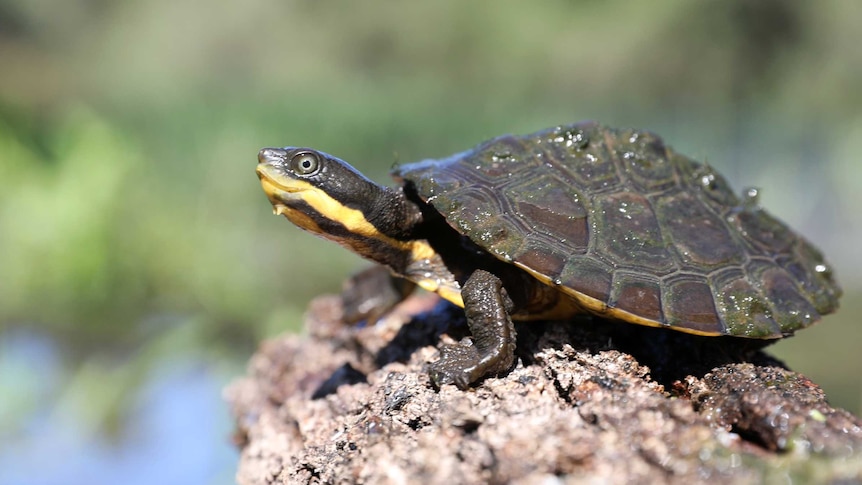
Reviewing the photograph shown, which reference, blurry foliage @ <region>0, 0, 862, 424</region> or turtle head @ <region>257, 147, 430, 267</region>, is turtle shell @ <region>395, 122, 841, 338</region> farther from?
blurry foliage @ <region>0, 0, 862, 424</region>

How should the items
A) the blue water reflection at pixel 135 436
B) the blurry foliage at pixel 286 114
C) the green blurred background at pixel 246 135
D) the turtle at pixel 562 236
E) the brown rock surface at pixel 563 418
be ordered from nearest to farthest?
the brown rock surface at pixel 563 418 → the turtle at pixel 562 236 → the blue water reflection at pixel 135 436 → the green blurred background at pixel 246 135 → the blurry foliage at pixel 286 114

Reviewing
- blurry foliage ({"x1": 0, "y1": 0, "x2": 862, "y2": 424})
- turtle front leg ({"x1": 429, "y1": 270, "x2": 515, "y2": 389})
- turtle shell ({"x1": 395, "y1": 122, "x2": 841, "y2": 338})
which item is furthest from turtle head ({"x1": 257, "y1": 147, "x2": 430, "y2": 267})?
blurry foliage ({"x1": 0, "y1": 0, "x2": 862, "y2": 424})

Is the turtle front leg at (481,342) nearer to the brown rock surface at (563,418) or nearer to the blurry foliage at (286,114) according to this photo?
the brown rock surface at (563,418)

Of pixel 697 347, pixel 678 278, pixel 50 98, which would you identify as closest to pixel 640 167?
pixel 678 278

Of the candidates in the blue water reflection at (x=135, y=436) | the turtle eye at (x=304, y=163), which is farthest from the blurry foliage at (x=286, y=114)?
the turtle eye at (x=304, y=163)

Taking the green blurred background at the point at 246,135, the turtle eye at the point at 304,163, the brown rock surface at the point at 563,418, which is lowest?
the brown rock surface at the point at 563,418

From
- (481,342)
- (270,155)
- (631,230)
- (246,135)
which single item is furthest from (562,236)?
(246,135)

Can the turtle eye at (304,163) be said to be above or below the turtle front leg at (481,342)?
above
